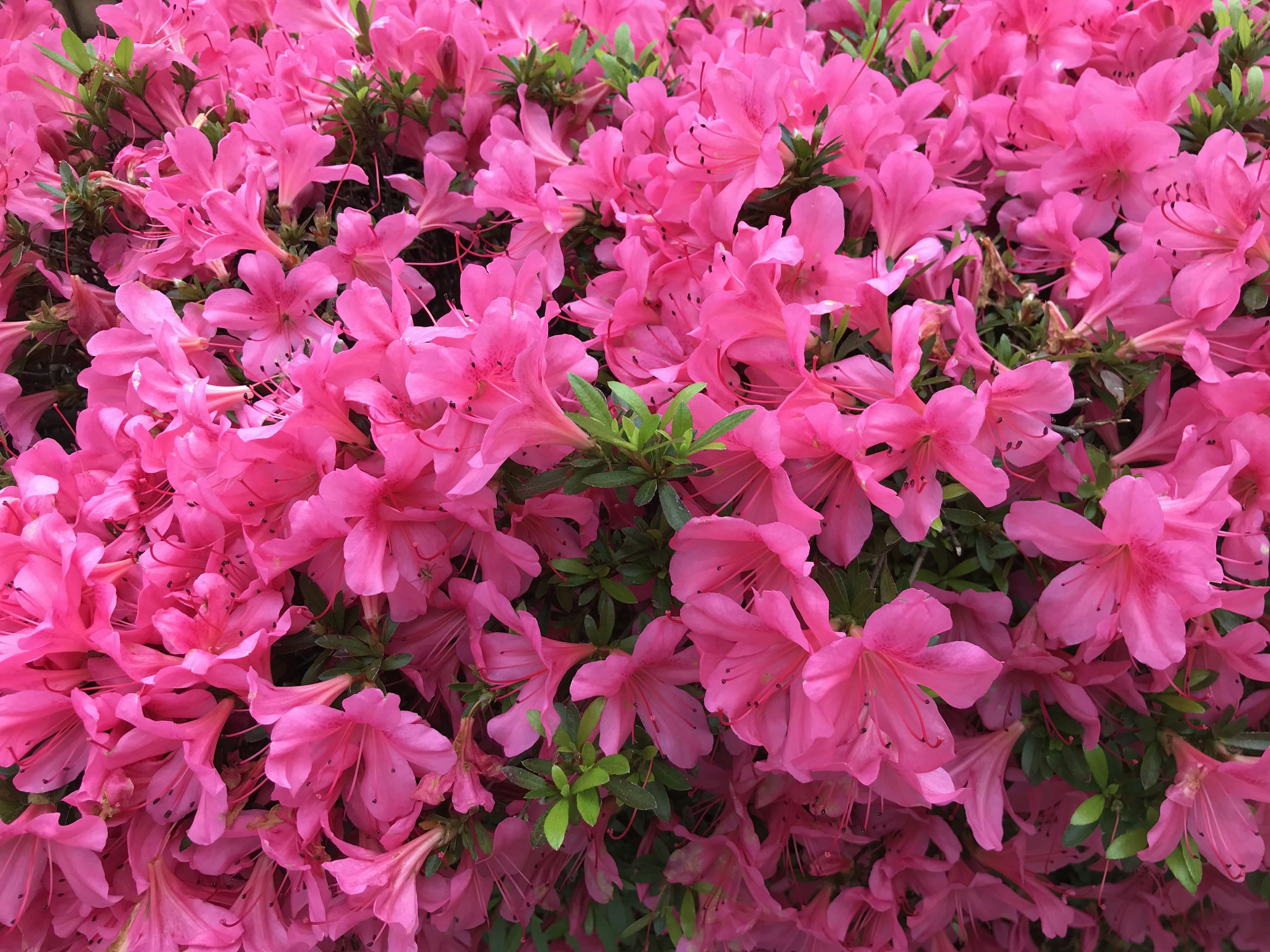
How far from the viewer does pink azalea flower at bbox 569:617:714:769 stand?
132cm

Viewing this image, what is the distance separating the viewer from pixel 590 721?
1.36m

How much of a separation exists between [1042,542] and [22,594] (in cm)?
165

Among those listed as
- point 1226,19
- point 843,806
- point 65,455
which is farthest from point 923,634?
point 1226,19

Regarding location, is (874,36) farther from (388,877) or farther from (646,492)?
(388,877)

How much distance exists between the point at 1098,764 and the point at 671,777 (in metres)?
0.78

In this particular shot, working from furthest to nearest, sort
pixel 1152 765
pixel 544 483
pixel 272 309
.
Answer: pixel 272 309 < pixel 1152 765 < pixel 544 483

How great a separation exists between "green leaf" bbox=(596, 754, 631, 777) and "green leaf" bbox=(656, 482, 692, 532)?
0.38 metres

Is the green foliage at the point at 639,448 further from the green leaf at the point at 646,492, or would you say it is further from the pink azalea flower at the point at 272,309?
the pink azalea flower at the point at 272,309

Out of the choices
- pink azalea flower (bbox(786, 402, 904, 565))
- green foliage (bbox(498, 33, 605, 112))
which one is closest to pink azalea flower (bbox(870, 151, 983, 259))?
pink azalea flower (bbox(786, 402, 904, 565))

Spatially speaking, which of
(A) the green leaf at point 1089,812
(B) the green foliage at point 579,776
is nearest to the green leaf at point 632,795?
(B) the green foliage at point 579,776

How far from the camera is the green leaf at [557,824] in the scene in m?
1.29

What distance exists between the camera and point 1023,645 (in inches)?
57.8

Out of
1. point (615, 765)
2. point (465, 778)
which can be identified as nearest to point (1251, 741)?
point (615, 765)

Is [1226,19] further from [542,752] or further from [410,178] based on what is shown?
[542,752]
